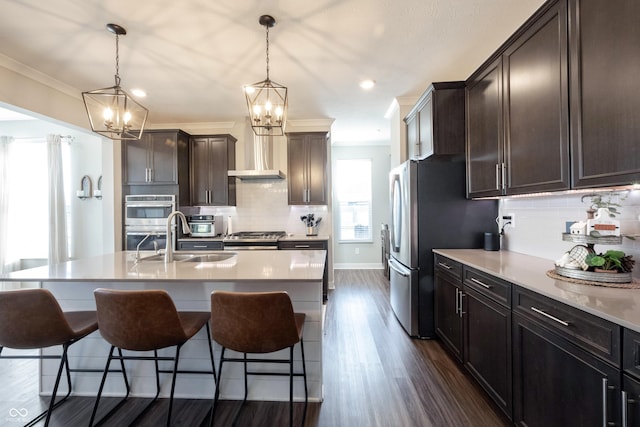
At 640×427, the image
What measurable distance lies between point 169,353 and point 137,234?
2.80 metres

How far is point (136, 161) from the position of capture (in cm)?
422

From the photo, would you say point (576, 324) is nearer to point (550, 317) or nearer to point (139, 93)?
point (550, 317)

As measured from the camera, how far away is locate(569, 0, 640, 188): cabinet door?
119 cm

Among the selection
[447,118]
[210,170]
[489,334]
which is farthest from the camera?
[210,170]

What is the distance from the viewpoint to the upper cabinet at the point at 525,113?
1.57 meters

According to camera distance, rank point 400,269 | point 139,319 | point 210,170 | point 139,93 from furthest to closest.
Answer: point 210,170
point 139,93
point 400,269
point 139,319

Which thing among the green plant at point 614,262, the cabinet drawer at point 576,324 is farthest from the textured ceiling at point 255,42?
the cabinet drawer at point 576,324

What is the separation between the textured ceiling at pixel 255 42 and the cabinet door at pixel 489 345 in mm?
2188

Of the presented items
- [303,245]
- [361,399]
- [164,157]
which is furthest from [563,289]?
[164,157]

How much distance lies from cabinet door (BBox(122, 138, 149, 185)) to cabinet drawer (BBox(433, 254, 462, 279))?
4.14m

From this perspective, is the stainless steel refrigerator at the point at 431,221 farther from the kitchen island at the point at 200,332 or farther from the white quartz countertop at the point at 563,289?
the kitchen island at the point at 200,332

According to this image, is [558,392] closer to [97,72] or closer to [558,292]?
[558,292]

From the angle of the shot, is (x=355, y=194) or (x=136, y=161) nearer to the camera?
(x=136, y=161)

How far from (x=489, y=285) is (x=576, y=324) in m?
0.66
